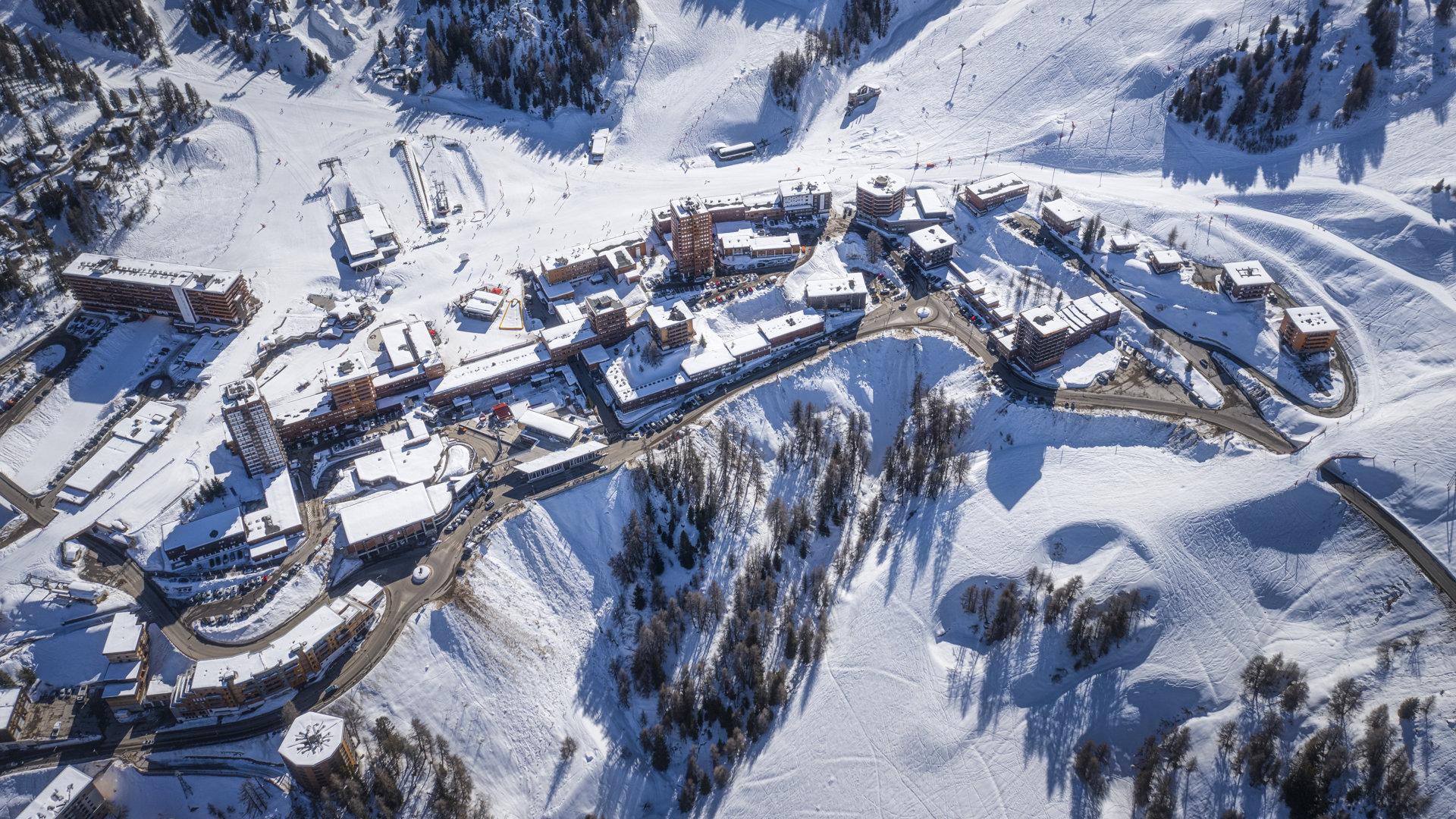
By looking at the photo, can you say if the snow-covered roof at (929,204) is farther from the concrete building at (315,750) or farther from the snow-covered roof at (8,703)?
the snow-covered roof at (8,703)

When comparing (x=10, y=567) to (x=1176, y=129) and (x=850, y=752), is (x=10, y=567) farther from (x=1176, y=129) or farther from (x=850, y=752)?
(x=1176, y=129)

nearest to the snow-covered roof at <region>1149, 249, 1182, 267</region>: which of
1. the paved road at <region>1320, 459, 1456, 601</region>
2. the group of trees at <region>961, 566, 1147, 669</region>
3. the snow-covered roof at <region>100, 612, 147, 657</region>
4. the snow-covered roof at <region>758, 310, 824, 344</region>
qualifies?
the paved road at <region>1320, 459, 1456, 601</region>

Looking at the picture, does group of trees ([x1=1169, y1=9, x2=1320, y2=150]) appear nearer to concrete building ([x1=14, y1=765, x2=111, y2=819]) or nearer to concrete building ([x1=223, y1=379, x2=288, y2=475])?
concrete building ([x1=223, y1=379, x2=288, y2=475])

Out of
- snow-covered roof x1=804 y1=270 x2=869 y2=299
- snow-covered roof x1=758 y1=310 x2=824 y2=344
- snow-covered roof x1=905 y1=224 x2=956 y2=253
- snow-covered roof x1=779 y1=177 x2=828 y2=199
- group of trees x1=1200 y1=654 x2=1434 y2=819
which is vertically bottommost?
group of trees x1=1200 y1=654 x2=1434 y2=819

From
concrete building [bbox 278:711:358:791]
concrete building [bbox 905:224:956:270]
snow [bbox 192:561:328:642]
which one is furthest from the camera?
concrete building [bbox 905:224:956:270]

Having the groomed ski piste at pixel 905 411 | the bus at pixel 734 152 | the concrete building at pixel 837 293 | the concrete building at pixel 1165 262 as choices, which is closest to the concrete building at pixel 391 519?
the groomed ski piste at pixel 905 411

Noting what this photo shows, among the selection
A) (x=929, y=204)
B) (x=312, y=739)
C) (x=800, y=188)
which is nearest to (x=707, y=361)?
(x=800, y=188)

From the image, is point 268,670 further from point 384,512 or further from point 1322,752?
point 1322,752
